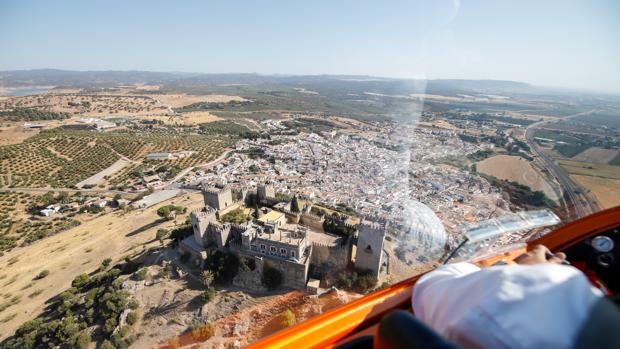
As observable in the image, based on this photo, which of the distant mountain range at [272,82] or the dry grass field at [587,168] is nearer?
the dry grass field at [587,168]

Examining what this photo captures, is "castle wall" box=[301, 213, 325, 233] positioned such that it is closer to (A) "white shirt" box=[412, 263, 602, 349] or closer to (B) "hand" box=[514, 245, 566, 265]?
(B) "hand" box=[514, 245, 566, 265]

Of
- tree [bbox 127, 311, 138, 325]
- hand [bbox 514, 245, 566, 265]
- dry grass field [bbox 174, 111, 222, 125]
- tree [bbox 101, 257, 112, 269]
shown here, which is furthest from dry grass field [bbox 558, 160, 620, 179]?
dry grass field [bbox 174, 111, 222, 125]

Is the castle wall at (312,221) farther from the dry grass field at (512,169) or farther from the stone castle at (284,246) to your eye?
the dry grass field at (512,169)

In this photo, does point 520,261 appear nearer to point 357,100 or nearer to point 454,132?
point 454,132

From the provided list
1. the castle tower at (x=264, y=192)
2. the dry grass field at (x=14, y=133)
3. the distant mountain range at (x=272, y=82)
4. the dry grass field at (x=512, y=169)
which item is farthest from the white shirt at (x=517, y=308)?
the distant mountain range at (x=272, y=82)

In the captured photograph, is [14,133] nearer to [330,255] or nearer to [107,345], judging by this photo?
[107,345]
